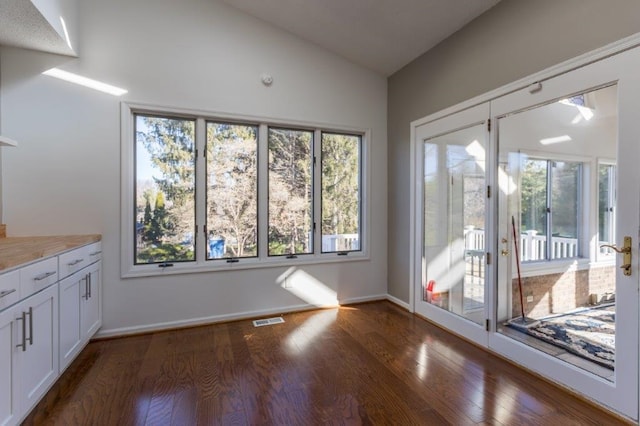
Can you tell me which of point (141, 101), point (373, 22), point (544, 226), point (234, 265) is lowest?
point (234, 265)

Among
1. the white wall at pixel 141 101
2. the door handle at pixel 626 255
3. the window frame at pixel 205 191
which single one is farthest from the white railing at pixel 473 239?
the white wall at pixel 141 101

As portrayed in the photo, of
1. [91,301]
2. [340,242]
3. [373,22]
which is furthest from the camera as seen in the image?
[340,242]

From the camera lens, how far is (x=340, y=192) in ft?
13.1

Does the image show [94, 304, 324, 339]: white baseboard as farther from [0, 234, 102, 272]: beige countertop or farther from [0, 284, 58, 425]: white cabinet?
[0, 234, 102, 272]: beige countertop

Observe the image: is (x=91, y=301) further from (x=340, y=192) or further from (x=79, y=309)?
(x=340, y=192)

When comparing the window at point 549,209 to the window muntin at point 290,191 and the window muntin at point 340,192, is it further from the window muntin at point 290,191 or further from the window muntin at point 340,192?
the window muntin at point 290,191

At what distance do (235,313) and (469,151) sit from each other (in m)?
3.07

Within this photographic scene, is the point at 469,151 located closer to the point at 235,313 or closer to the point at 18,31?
the point at 235,313

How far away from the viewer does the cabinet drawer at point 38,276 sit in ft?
5.68

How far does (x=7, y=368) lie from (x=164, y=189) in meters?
1.92

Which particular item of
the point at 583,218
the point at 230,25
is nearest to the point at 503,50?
the point at 583,218

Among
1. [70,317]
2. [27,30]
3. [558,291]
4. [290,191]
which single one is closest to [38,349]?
[70,317]

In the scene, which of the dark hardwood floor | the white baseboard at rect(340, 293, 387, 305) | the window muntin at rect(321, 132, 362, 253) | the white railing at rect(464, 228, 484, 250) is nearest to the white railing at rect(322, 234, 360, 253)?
the window muntin at rect(321, 132, 362, 253)

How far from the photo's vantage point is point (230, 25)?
3330 mm
